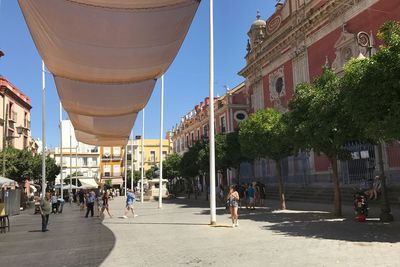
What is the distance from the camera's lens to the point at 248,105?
159 ft

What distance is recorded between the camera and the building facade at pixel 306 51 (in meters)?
26.8

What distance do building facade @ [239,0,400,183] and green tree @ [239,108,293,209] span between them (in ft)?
6.48

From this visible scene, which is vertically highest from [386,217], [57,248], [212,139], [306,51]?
[306,51]

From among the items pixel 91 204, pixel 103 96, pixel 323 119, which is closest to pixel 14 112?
pixel 91 204

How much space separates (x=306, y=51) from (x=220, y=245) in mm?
25603

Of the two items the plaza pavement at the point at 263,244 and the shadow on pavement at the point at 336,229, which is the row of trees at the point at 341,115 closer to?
the shadow on pavement at the point at 336,229

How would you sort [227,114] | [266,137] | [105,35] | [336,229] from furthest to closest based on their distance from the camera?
[227,114], [266,137], [336,229], [105,35]

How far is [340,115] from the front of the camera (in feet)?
50.6

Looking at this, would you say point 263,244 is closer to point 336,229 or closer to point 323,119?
point 336,229

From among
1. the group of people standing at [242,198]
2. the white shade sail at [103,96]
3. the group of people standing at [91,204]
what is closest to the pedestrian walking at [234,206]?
the group of people standing at [242,198]

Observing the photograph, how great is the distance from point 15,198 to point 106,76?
24507 millimetres

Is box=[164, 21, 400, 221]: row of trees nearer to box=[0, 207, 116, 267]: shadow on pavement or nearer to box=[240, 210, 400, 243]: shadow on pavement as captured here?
box=[240, 210, 400, 243]: shadow on pavement

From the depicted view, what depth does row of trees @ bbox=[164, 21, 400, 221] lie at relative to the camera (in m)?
11.5

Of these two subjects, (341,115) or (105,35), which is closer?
(105,35)
